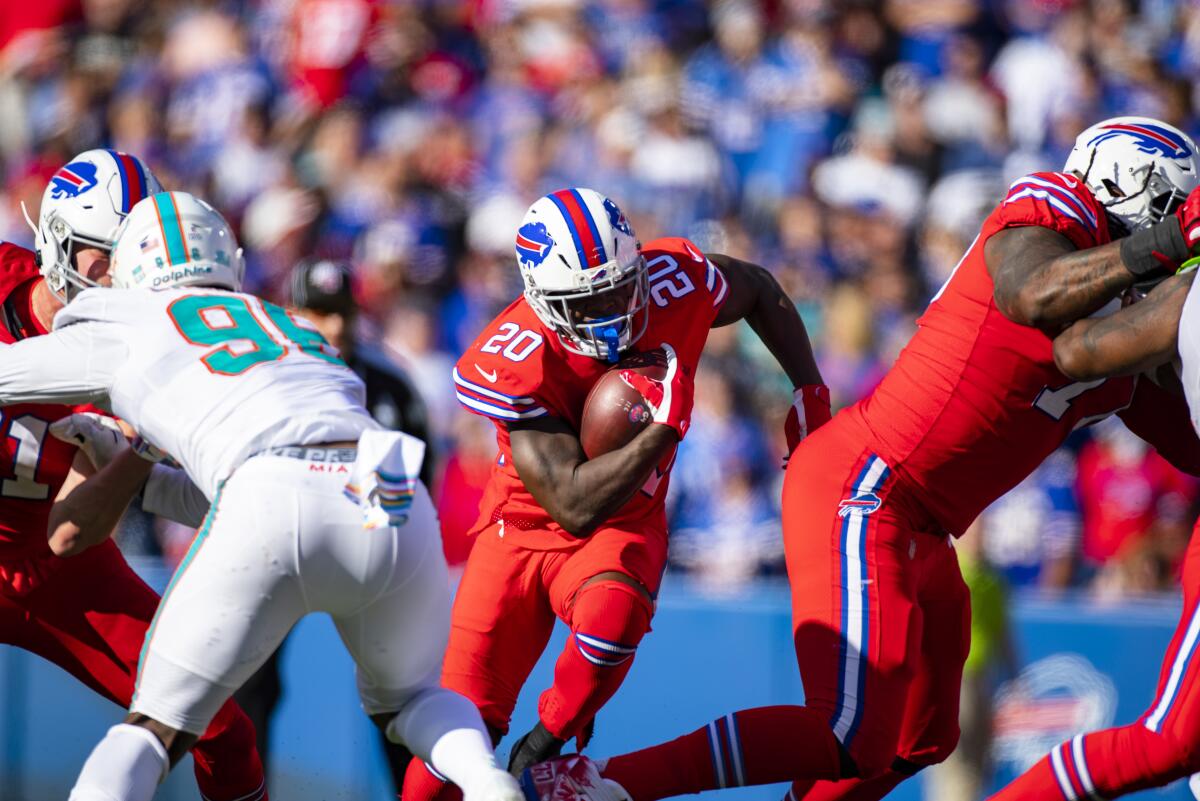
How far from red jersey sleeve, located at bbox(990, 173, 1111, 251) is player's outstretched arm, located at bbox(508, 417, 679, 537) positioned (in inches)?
45.1

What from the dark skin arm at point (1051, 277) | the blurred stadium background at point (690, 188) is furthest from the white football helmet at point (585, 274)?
the blurred stadium background at point (690, 188)

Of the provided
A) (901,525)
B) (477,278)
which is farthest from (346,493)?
(477,278)

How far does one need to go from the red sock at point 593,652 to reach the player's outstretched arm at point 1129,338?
147cm

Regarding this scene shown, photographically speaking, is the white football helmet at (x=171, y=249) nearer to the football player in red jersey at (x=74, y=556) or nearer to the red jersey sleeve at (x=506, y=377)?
the football player in red jersey at (x=74, y=556)

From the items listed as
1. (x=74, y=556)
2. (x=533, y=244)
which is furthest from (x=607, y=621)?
(x=74, y=556)

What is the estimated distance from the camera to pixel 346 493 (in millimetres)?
3836

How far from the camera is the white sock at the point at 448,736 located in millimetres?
3846

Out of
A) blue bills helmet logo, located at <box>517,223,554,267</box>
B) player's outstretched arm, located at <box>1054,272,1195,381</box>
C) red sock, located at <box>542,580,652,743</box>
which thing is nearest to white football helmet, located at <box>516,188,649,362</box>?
blue bills helmet logo, located at <box>517,223,554,267</box>

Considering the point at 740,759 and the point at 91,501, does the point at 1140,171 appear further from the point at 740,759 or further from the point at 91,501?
the point at 91,501

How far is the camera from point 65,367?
13.0 feet

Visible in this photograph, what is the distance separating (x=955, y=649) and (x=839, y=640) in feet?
1.89

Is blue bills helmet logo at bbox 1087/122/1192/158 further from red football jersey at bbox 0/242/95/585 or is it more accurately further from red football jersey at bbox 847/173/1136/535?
red football jersey at bbox 0/242/95/585

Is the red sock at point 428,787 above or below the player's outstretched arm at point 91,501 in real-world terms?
below

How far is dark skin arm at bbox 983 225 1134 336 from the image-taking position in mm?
4094
